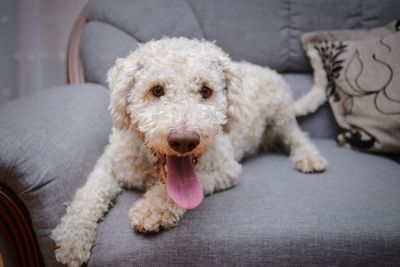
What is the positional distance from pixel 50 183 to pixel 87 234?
7.8 inches

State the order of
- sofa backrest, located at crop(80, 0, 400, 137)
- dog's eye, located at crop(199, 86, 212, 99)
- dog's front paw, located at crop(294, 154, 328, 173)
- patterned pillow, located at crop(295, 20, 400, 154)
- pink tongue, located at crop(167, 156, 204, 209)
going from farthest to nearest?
sofa backrest, located at crop(80, 0, 400, 137) < patterned pillow, located at crop(295, 20, 400, 154) < dog's front paw, located at crop(294, 154, 328, 173) < dog's eye, located at crop(199, 86, 212, 99) < pink tongue, located at crop(167, 156, 204, 209)

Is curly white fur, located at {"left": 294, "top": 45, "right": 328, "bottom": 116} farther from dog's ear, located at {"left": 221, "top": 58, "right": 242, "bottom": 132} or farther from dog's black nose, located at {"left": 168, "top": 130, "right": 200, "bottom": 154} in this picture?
dog's black nose, located at {"left": 168, "top": 130, "right": 200, "bottom": 154}

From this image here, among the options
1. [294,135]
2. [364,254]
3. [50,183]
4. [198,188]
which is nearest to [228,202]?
[198,188]

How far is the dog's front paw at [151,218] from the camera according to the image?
1103 millimetres

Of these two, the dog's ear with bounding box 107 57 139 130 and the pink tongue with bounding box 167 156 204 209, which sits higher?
the dog's ear with bounding box 107 57 139 130

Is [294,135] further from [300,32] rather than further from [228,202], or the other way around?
[228,202]

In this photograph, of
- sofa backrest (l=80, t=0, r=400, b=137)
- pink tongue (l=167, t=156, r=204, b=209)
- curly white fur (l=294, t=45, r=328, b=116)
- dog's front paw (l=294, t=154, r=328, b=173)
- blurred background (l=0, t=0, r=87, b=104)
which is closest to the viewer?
pink tongue (l=167, t=156, r=204, b=209)

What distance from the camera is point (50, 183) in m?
1.15

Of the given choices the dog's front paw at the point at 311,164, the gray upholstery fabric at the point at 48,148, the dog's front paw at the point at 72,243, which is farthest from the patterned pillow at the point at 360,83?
the dog's front paw at the point at 72,243

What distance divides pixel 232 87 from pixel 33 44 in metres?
1.68

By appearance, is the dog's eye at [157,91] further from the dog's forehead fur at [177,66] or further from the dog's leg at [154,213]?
the dog's leg at [154,213]

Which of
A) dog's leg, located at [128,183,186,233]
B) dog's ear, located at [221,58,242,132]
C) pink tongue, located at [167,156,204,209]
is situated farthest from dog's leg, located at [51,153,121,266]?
dog's ear, located at [221,58,242,132]

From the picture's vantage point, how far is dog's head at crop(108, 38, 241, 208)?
1.05 meters

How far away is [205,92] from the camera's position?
1238 millimetres
